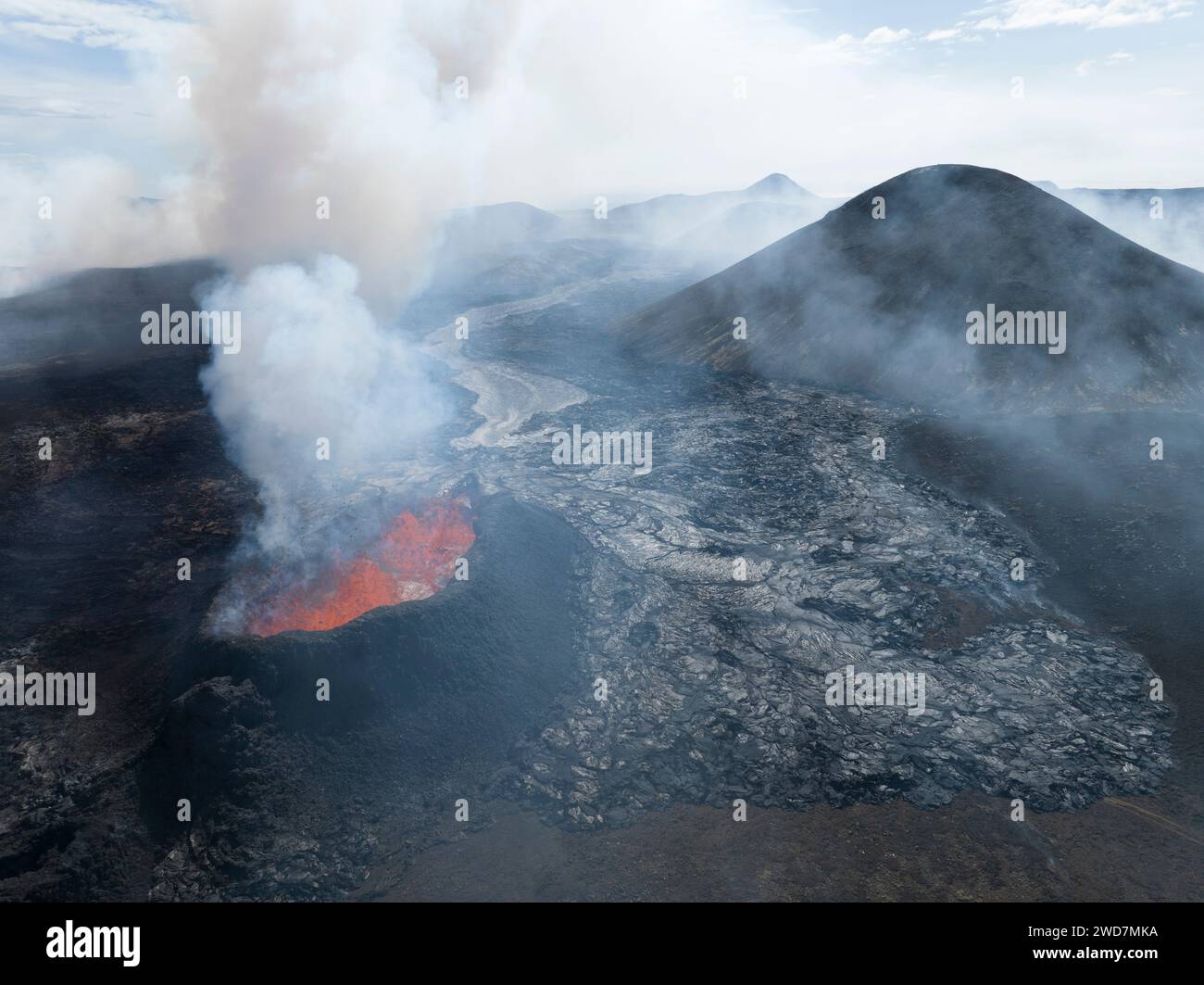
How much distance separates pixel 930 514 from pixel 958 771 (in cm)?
1109

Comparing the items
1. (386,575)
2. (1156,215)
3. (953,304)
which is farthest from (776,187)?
(386,575)

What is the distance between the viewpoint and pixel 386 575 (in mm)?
18547

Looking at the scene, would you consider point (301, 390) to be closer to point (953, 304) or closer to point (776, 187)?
point (953, 304)

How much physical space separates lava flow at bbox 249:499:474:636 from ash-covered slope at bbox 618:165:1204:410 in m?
24.2

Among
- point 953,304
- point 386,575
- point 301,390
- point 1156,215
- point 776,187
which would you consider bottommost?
point 386,575

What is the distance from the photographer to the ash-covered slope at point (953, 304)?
3244 cm

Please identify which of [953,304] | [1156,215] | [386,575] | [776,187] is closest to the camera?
[386,575]

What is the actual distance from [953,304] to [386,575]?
106 feet

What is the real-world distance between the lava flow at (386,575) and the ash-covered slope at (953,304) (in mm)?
24209

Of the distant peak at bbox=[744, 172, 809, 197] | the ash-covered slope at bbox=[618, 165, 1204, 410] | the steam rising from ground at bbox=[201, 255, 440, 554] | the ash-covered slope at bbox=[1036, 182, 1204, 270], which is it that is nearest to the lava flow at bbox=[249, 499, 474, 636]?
the steam rising from ground at bbox=[201, 255, 440, 554]

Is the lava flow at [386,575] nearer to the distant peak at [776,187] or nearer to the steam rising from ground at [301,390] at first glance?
the steam rising from ground at [301,390]

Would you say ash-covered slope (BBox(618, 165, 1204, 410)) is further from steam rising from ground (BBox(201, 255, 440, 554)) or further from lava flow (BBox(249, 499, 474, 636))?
lava flow (BBox(249, 499, 474, 636))

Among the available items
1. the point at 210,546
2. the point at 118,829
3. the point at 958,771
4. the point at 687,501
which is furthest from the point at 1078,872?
the point at 210,546

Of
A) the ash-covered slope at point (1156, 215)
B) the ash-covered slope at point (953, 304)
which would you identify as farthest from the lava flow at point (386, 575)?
the ash-covered slope at point (1156, 215)
